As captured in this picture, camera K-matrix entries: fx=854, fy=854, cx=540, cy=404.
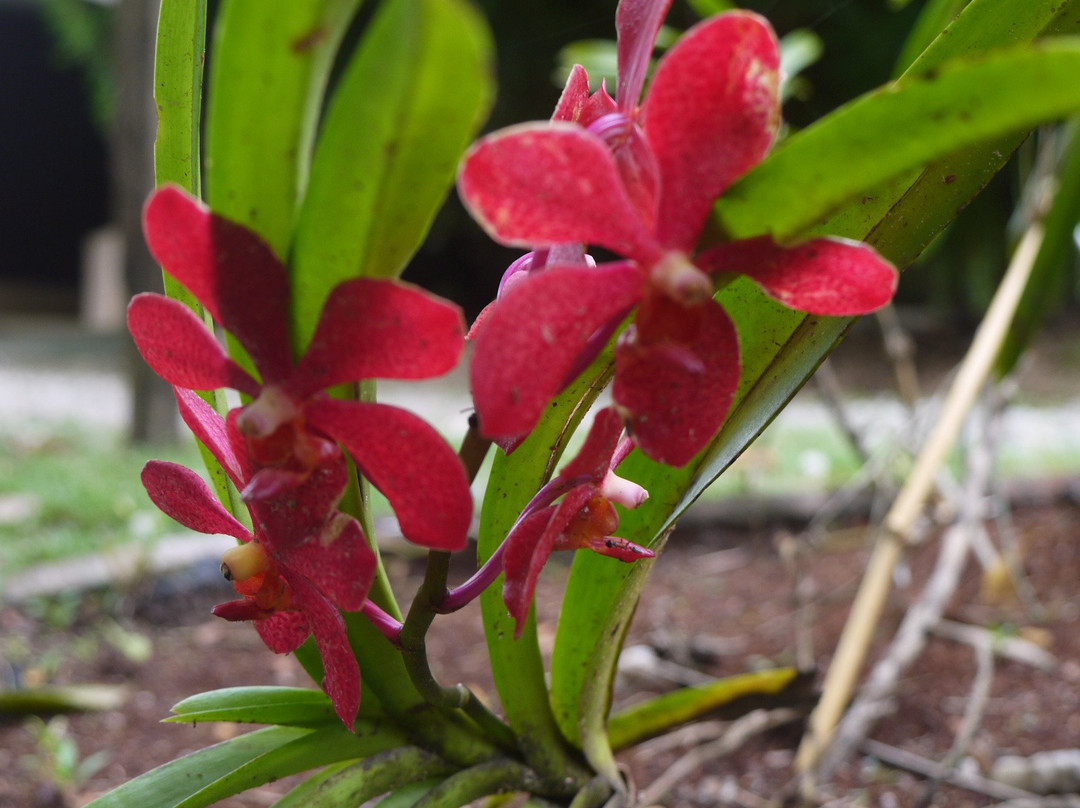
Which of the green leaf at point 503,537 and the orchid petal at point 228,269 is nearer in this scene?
the orchid petal at point 228,269

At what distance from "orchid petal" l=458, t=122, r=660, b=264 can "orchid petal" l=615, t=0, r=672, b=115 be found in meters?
0.07

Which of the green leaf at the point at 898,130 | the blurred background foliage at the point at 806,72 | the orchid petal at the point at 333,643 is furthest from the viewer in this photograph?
the blurred background foliage at the point at 806,72

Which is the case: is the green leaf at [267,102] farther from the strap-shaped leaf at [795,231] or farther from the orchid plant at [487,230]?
the strap-shaped leaf at [795,231]

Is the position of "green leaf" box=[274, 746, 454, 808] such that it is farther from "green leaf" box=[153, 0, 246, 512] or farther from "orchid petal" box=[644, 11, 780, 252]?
"orchid petal" box=[644, 11, 780, 252]

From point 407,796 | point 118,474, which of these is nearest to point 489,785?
point 407,796

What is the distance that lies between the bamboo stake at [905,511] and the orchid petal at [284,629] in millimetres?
462

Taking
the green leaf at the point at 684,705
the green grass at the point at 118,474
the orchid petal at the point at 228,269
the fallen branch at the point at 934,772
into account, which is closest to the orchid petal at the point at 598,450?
the orchid petal at the point at 228,269

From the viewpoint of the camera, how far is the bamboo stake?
0.74 metres

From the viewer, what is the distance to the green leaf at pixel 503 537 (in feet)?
1.36

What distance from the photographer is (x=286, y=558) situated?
28 cm

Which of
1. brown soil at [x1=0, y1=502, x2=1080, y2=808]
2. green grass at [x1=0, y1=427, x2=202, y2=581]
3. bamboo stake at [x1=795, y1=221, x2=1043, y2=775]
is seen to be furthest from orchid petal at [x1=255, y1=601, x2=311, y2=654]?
green grass at [x1=0, y1=427, x2=202, y2=581]

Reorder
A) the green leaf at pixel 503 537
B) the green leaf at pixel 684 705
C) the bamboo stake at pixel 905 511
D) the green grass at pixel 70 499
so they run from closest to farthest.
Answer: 1. the green leaf at pixel 503 537
2. the green leaf at pixel 684 705
3. the bamboo stake at pixel 905 511
4. the green grass at pixel 70 499

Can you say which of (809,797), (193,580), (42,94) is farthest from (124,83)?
(42,94)

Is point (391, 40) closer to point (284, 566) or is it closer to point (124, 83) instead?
point (284, 566)
